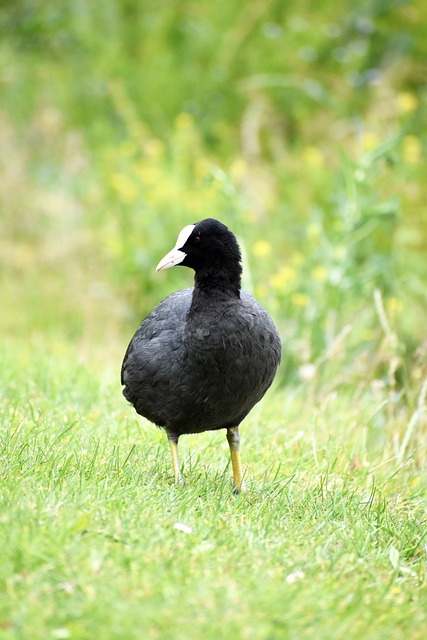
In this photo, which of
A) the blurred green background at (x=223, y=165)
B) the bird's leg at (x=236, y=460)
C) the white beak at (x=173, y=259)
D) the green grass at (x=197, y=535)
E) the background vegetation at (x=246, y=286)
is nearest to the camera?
the green grass at (x=197, y=535)

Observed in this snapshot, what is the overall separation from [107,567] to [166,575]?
7.8 inches

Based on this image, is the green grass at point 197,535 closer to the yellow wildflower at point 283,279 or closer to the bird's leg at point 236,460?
the bird's leg at point 236,460

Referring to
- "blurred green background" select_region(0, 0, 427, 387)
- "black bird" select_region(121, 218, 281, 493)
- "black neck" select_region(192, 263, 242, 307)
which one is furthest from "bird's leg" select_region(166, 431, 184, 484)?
"blurred green background" select_region(0, 0, 427, 387)

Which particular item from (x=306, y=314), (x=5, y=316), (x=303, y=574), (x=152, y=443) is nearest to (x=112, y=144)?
(x=5, y=316)

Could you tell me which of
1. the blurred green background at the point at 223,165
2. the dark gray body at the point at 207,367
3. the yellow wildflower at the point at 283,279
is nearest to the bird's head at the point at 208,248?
the dark gray body at the point at 207,367

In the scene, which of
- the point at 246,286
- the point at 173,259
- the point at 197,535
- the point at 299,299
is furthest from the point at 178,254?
the point at 299,299

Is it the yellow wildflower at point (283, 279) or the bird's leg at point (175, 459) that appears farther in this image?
the yellow wildflower at point (283, 279)

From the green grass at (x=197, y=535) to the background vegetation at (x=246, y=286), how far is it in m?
0.01

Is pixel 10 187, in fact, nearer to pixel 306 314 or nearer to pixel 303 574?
pixel 306 314

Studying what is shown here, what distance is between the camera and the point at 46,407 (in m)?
5.12

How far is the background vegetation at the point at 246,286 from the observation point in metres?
3.19

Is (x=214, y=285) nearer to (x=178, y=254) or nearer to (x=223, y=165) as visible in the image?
(x=178, y=254)

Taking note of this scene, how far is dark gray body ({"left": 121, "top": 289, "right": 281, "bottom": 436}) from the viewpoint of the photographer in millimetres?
4160

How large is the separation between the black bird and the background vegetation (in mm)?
286
